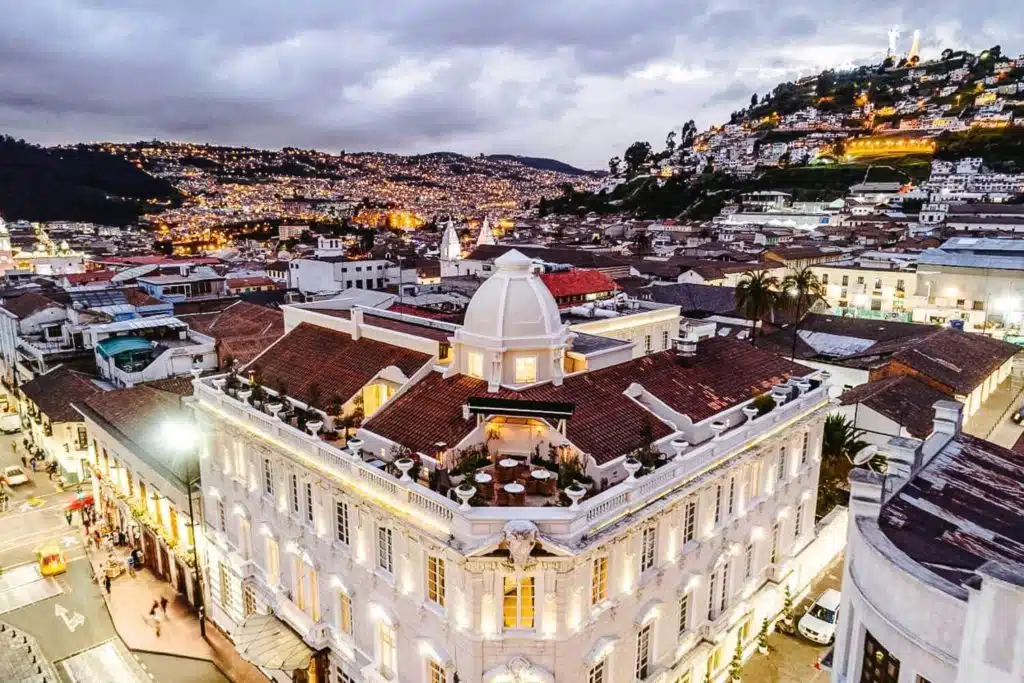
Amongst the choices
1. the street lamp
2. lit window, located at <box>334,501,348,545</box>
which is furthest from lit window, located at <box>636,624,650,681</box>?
the street lamp

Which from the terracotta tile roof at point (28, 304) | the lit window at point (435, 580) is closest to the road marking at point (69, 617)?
the lit window at point (435, 580)

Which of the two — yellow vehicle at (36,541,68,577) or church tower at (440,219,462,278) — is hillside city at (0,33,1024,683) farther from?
church tower at (440,219,462,278)

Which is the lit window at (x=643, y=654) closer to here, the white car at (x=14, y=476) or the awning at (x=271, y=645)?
the awning at (x=271, y=645)

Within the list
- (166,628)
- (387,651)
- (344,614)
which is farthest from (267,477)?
(166,628)

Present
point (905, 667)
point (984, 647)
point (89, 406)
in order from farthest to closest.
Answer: point (89, 406) → point (905, 667) → point (984, 647)

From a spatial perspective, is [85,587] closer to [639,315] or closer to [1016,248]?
[639,315]

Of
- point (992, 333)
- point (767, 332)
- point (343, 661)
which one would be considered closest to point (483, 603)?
point (343, 661)
